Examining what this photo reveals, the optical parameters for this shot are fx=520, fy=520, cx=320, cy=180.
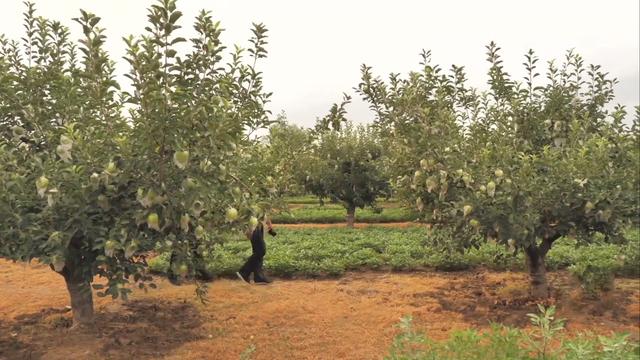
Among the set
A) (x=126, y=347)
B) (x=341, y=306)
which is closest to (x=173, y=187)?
(x=126, y=347)

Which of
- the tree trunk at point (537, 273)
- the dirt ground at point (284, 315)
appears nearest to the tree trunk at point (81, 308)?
the dirt ground at point (284, 315)

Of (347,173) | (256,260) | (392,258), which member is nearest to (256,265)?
(256,260)

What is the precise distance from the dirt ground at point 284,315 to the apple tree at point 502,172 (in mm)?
1189

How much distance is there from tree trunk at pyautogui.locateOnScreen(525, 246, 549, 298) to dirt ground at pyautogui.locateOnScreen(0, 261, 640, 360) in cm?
25

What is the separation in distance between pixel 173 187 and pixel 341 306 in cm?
444

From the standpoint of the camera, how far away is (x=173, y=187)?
18.2ft

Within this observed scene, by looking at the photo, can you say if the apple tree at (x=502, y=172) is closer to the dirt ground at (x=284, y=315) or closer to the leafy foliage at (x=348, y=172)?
the dirt ground at (x=284, y=315)

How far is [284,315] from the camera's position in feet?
27.5

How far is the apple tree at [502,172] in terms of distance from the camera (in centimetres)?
739

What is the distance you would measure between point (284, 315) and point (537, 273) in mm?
4364

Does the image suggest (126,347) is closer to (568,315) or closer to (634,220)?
(568,315)

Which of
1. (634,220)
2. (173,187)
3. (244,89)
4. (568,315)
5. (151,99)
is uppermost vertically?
(244,89)

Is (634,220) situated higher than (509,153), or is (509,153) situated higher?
(509,153)

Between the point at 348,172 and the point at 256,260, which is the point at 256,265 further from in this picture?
the point at 348,172
